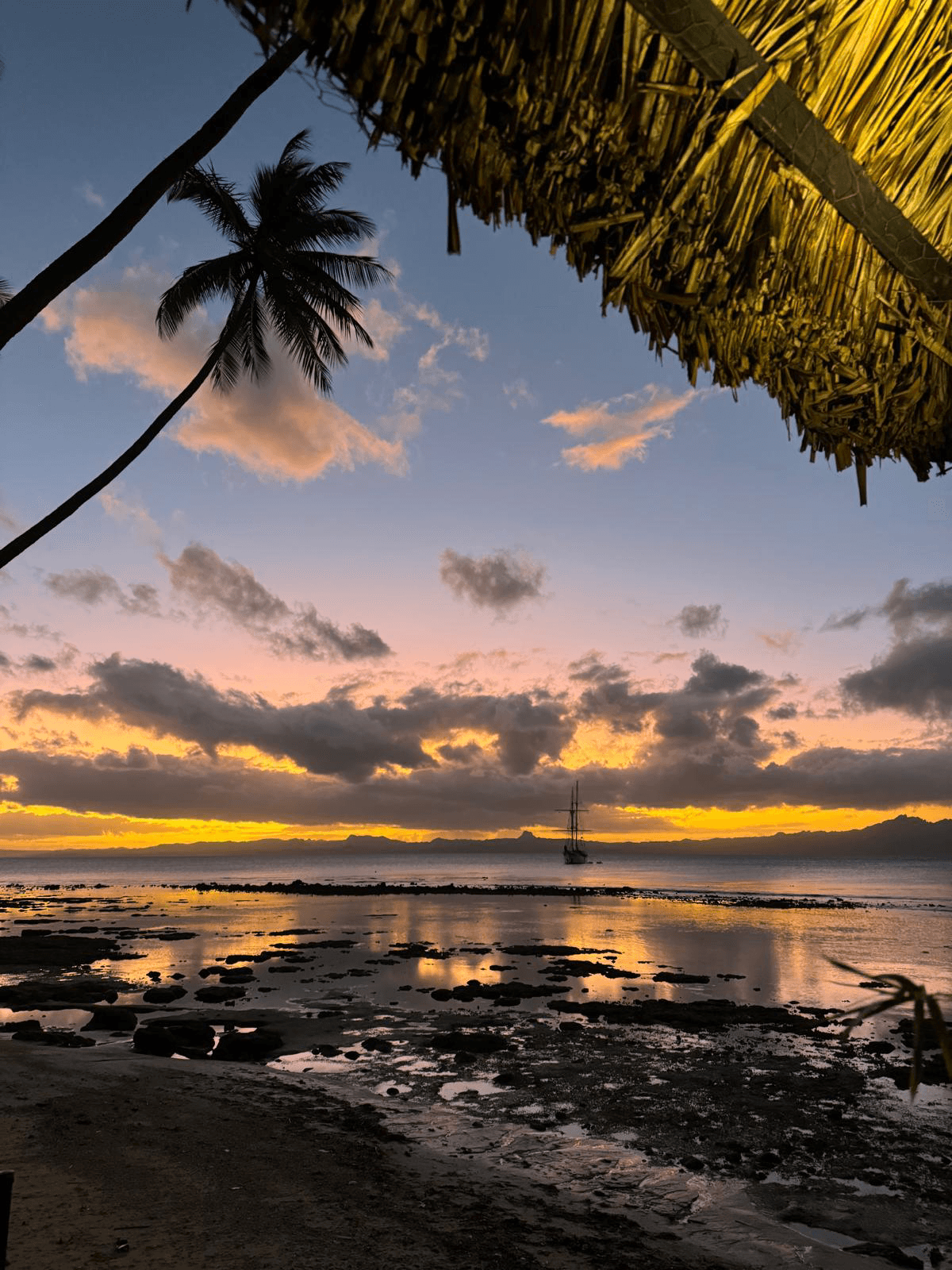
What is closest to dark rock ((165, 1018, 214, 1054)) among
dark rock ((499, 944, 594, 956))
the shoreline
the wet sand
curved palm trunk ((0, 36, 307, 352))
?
the wet sand

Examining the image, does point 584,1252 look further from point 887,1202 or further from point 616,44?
point 616,44

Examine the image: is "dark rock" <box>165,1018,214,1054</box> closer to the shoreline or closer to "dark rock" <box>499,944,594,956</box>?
"dark rock" <box>499,944,594,956</box>

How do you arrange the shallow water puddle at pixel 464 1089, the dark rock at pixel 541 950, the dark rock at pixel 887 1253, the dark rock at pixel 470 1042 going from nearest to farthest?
the dark rock at pixel 887 1253 < the shallow water puddle at pixel 464 1089 < the dark rock at pixel 470 1042 < the dark rock at pixel 541 950

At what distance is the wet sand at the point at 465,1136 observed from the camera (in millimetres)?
7078

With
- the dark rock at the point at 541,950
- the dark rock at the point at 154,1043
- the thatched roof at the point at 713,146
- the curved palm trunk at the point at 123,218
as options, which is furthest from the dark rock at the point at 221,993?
the thatched roof at the point at 713,146

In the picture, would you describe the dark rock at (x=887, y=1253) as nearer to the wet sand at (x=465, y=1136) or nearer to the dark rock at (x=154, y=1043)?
the wet sand at (x=465, y=1136)

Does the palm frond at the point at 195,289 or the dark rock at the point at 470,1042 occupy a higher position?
the palm frond at the point at 195,289

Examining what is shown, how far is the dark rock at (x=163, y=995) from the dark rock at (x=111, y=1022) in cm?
290

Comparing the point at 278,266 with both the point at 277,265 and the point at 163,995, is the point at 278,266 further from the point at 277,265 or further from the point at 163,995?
the point at 163,995

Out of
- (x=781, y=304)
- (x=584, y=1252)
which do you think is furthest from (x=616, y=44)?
(x=584, y=1252)

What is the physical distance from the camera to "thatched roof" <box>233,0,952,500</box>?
1411 mm

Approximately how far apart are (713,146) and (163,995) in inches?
901

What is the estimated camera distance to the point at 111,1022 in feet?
55.1

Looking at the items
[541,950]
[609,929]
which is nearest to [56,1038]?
[541,950]
